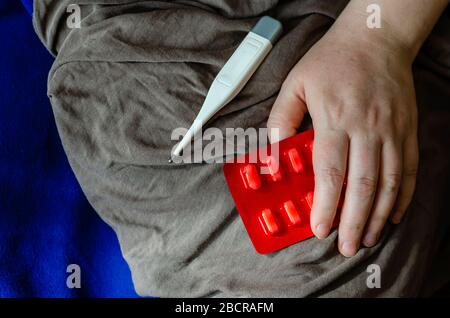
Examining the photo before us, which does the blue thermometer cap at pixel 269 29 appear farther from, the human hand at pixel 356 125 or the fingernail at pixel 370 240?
the fingernail at pixel 370 240

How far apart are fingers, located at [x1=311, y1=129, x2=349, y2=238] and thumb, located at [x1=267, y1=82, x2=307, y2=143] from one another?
0.04 m

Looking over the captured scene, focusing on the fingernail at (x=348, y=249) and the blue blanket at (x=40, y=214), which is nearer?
the fingernail at (x=348, y=249)

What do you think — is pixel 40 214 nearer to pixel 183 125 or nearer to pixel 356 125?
pixel 183 125

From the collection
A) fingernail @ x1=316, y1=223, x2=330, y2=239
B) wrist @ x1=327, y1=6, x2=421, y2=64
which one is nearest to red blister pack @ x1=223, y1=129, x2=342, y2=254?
fingernail @ x1=316, y1=223, x2=330, y2=239

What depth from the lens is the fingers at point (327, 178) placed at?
0.49m

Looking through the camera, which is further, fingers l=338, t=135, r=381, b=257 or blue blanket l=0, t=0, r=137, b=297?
blue blanket l=0, t=0, r=137, b=297

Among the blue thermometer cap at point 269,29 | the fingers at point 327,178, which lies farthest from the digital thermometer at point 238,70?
the fingers at point 327,178

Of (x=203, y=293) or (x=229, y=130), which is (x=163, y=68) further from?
(x=203, y=293)

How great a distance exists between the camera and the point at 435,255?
0.57m

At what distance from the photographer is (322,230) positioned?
0.49 metres

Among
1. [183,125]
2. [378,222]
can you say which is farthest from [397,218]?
[183,125]

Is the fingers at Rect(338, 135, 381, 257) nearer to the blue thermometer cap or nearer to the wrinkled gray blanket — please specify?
the wrinkled gray blanket

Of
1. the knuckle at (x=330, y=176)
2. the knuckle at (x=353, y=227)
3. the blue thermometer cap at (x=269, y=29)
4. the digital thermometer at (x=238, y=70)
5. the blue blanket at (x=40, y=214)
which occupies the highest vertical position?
the blue thermometer cap at (x=269, y=29)

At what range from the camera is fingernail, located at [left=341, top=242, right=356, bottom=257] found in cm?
49
